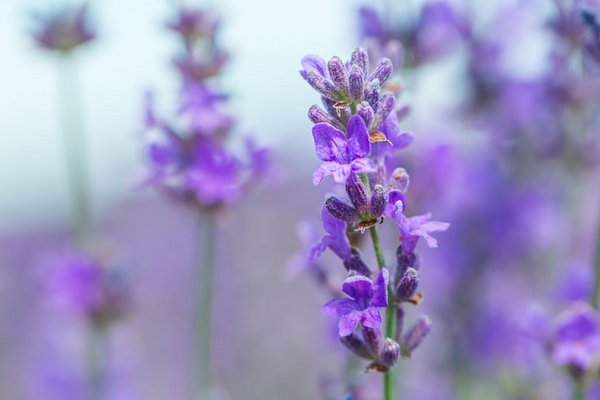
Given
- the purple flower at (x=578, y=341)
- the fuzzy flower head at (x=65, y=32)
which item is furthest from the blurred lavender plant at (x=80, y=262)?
the purple flower at (x=578, y=341)

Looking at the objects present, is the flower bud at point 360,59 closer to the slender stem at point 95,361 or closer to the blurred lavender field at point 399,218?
the blurred lavender field at point 399,218

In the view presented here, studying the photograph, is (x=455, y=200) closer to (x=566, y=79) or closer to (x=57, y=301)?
(x=566, y=79)

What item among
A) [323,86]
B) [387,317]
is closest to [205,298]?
[387,317]

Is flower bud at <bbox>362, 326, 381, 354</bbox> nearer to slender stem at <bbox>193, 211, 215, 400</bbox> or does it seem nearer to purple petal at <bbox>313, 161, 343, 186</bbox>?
purple petal at <bbox>313, 161, 343, 186</bbox>

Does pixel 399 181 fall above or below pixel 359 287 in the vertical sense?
above

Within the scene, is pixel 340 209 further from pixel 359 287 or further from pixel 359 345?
pixel 359 345
